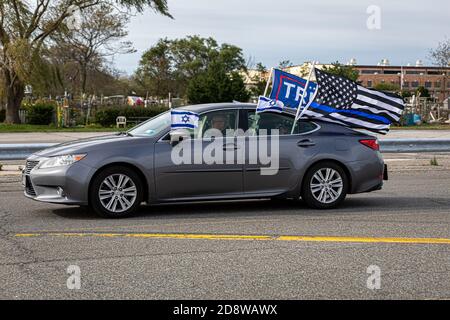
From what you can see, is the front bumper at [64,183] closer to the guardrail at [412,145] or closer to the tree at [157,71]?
→ the guardrail at [412,145]

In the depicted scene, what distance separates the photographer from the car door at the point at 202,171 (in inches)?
342

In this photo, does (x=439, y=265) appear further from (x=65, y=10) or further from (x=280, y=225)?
(x=65, y=10)

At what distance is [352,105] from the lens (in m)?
9.77

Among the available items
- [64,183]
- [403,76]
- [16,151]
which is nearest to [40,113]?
[16,151]

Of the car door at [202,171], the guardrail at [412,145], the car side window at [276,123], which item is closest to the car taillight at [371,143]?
the car side window at [276,123]

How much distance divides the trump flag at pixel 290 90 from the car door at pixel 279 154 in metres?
0.36

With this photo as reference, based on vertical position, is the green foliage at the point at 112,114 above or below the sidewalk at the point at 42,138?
above

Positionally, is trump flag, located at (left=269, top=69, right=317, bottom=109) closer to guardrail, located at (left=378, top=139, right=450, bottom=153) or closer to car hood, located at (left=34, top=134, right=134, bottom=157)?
car hood, located at (left=34, top=134, right=134, bottom=157)

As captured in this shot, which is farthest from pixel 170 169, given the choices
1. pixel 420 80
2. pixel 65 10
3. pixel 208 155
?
pixel 420 80

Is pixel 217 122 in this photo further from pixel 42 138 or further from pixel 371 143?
pixel 42 138

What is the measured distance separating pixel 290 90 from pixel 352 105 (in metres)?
0.96

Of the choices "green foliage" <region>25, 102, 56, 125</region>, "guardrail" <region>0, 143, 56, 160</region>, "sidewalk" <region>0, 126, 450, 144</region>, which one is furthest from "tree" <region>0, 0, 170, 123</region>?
"guardrail" <region>0, 143, 56, 160</region>

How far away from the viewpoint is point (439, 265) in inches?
242
